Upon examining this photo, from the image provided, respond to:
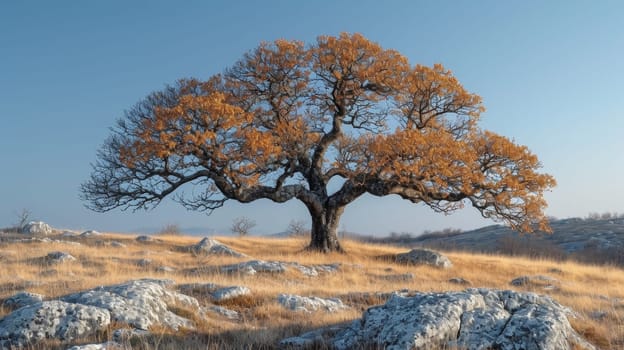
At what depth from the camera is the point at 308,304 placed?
11.4 metres

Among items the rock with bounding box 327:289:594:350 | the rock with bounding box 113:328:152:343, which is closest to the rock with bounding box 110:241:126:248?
the rock with bounding box 113:328:152:343

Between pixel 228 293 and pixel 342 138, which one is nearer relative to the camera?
pixel 228 293

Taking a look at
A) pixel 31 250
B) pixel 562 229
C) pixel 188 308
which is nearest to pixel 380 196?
pixel 31 250

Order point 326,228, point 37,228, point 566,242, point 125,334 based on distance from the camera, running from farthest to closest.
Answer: point 566,242 → point 37,228 → point 326,228 → point 125,334

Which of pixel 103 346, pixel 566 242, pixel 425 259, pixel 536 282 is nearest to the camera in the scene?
pixel 103 346

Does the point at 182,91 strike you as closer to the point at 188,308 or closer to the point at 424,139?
the point at 424,139

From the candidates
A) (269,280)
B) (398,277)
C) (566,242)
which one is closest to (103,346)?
(269,280)

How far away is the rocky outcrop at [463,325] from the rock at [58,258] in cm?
1489

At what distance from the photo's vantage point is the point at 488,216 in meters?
26.2

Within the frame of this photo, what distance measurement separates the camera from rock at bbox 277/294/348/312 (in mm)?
11146

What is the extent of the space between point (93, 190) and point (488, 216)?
20010 millimetres

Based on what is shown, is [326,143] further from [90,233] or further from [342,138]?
[90,233]

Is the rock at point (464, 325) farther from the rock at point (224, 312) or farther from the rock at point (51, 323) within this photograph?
the rock at point (51, 323)

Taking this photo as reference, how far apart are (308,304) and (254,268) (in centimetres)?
833
